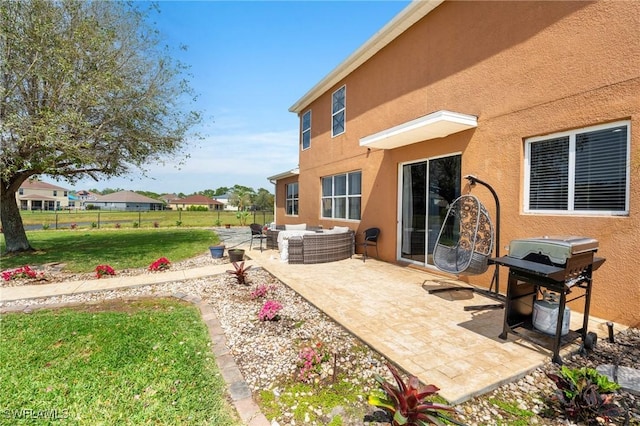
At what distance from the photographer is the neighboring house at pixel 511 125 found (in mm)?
3658

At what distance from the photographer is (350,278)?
6.13 meters

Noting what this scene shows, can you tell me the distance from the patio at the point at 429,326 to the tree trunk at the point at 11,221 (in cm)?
932

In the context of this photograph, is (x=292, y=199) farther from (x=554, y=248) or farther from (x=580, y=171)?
(x=554, y=248)

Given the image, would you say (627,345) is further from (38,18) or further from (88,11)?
(88,11)

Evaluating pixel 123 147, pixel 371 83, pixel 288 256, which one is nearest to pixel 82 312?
pixel 288 256

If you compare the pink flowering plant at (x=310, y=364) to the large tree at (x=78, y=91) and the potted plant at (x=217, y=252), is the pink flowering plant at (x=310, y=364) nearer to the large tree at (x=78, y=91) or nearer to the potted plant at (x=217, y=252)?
the potted plant at (x=217, y=252)

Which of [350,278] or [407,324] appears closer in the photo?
[407,324]

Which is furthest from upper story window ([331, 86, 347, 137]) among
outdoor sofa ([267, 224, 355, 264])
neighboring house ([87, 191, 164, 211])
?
neighboring house ([87, 191, 164, 211])

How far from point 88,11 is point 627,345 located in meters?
13.2

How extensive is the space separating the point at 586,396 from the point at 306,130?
11849mm

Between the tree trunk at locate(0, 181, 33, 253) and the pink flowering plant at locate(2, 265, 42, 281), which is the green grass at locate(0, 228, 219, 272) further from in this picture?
the pink flowering plant at locate(2, 265, 42, 281)

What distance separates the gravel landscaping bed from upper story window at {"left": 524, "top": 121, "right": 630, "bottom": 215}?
1639mm

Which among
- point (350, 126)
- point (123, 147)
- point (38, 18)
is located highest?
point (38, 18)

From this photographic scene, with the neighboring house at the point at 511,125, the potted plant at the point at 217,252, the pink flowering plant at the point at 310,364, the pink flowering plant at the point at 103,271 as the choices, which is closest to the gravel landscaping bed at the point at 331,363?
the pink flowering plant at the point at 310,364
